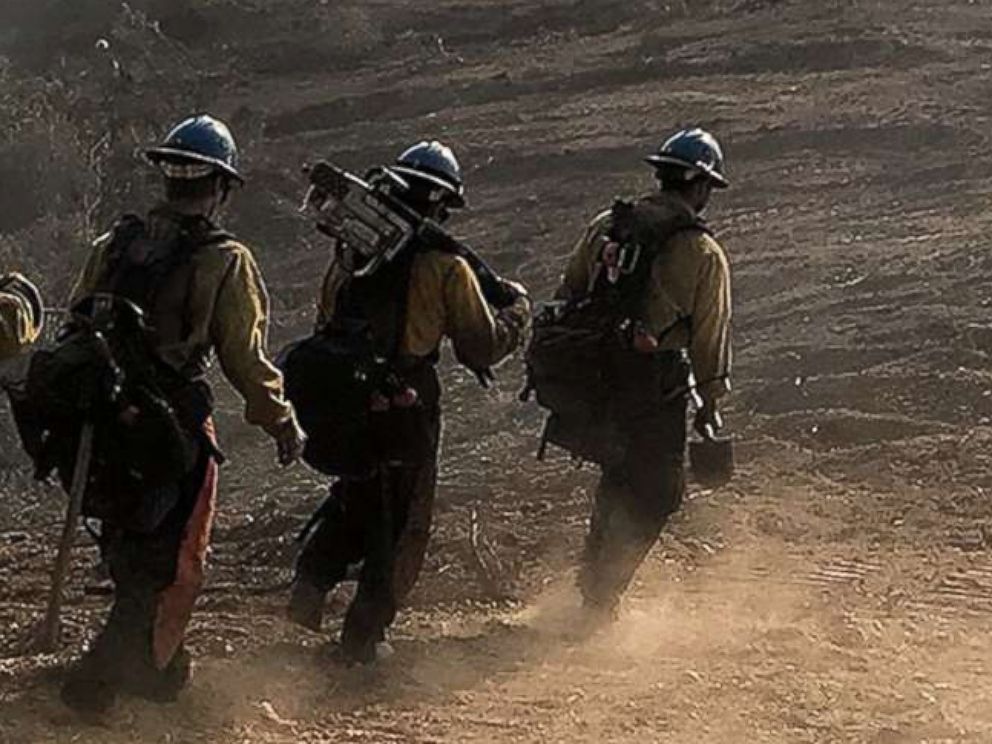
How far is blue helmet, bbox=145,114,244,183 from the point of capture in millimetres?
5395

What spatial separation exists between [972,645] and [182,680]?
9.98 ft

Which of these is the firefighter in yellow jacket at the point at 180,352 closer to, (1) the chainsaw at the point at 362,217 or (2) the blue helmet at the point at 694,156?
(1) the chainsaw at the point at 362,217

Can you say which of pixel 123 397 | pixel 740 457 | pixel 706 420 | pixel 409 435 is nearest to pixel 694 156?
pixel 706 420

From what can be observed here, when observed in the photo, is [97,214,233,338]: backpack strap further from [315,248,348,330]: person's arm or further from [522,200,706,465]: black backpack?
[522,200,706,465]: black backpack

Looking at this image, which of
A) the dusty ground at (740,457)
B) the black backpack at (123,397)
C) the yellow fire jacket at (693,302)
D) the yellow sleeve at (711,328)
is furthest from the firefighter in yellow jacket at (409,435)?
the black backpack at (123,397)

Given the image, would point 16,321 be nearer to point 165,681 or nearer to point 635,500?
point 165,681

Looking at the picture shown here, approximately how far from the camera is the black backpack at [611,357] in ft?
22.0

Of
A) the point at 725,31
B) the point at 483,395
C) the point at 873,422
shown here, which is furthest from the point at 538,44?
the point at 873,422

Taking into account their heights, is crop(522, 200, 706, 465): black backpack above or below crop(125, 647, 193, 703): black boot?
above

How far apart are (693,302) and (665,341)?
0.18 metres

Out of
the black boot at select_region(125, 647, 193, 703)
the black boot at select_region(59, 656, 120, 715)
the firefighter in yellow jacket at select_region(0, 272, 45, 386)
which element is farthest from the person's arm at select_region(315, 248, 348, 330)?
the black boot at select_region(59, 656, 120, 715)

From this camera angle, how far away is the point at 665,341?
267 inches

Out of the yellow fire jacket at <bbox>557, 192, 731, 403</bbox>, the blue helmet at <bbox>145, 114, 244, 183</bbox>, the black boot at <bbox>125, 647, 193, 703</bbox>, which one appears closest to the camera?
the blue helmet at <bbox>145, 114, 244, 183</bbox>

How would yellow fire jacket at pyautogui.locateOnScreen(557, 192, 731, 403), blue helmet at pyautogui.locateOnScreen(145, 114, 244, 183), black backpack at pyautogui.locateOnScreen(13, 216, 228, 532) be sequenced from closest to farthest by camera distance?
black backpack at pyautogui.locateOnScreen(13, 216, 228, 532), blue helmet at pyautogui.locateOnScreen(145, 114, 244, 183), yellow fire jacket at pyautogui.locateOnScreen(557, 192, 731, 403)
